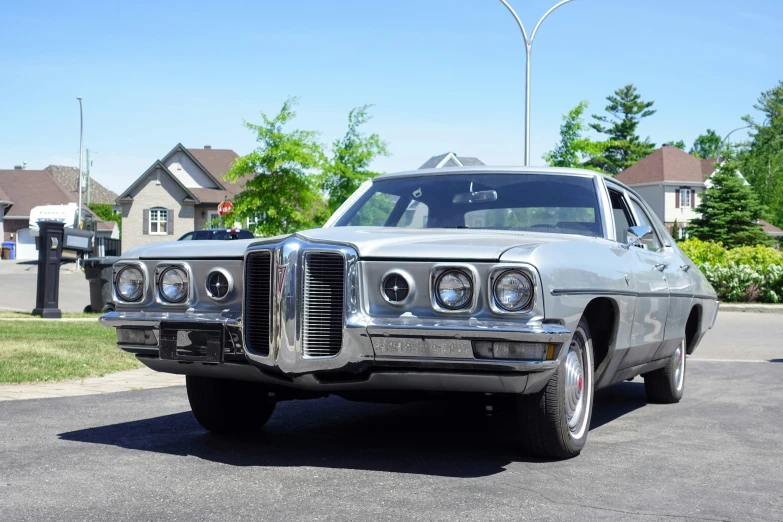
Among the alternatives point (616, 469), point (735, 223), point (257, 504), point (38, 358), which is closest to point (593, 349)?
point (616, 469)

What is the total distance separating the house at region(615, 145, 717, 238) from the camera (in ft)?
251

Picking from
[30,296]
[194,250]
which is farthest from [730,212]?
[194,250]

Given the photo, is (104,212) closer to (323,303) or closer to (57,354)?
(57,354)

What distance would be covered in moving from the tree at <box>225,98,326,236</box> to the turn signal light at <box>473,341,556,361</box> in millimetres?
35960

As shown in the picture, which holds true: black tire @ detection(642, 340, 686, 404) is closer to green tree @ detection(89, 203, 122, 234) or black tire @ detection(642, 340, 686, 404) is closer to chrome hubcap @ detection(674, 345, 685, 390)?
chrome hubcap @ detection(674, 345, 685, 390)

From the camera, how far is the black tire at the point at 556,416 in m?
5.14

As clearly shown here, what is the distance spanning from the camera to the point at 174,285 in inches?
220

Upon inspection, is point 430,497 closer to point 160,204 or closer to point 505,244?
point 505,244

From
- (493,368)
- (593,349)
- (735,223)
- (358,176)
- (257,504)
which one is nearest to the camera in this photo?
(257,504)

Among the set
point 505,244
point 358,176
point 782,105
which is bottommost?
point 505,244

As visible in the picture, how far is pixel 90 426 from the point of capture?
6488 mm

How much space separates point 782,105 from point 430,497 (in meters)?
105

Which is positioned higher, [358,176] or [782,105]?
[782,105]

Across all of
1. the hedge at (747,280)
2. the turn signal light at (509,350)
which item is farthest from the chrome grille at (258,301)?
the hedge at (747,280)
